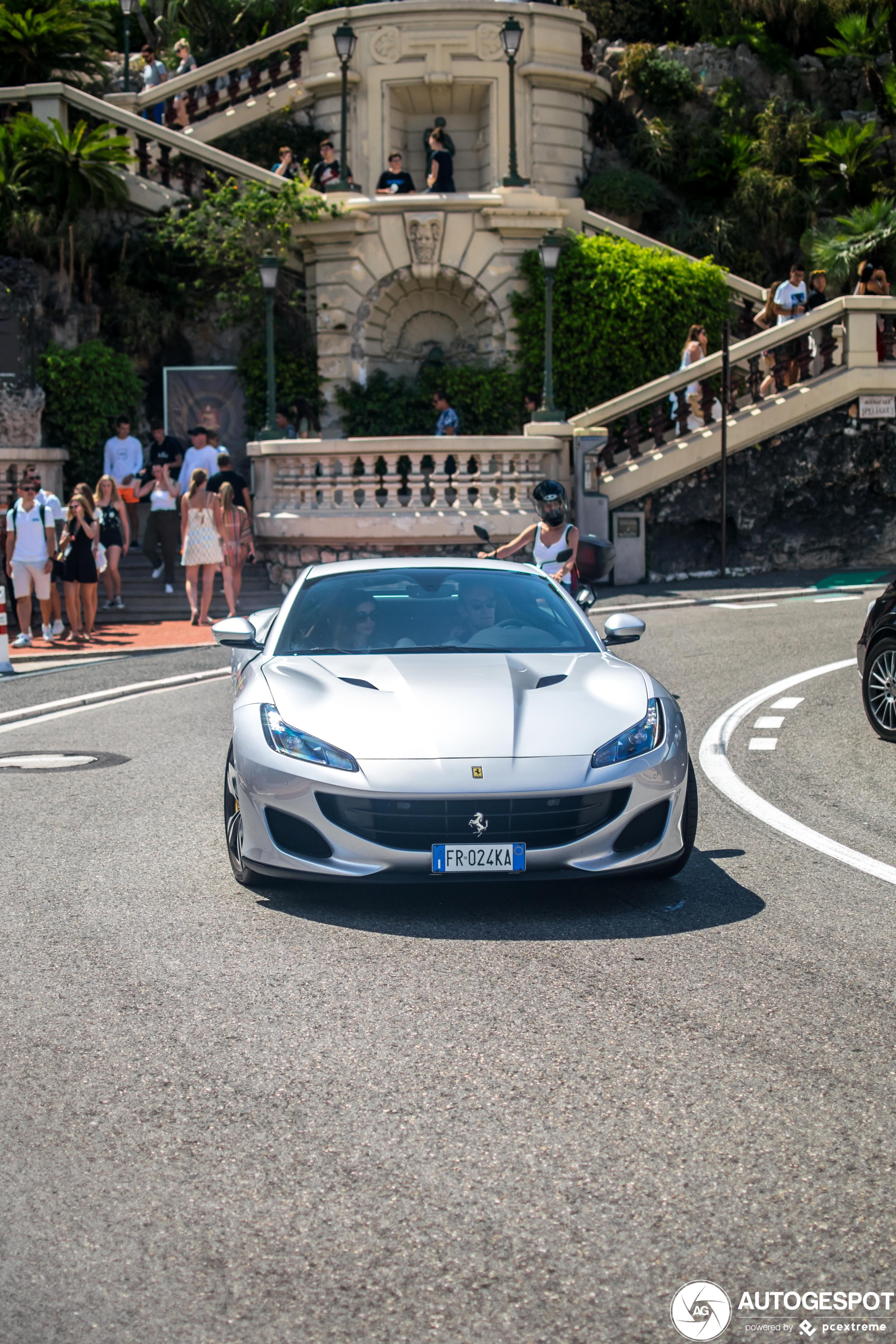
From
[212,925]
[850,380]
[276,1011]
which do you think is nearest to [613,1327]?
[276,1011]

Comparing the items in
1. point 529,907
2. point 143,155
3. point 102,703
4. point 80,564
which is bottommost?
point 102,703

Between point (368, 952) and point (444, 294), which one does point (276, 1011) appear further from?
point (444, 294)

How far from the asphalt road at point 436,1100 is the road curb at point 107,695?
230 inches

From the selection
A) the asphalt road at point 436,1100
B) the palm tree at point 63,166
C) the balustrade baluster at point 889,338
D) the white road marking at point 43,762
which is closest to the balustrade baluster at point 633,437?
the balustrade baluster at point 889,338

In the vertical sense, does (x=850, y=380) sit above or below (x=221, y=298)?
below

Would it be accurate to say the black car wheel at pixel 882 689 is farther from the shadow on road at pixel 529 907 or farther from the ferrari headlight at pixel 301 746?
the ferrari headlight at pixel 301 746

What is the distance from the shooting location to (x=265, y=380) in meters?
32.0

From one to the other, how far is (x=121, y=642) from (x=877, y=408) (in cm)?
1362

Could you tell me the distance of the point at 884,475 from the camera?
26.7 m

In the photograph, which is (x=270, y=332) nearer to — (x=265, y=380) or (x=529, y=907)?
(x=265, y=380)

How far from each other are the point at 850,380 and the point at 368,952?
22247mm

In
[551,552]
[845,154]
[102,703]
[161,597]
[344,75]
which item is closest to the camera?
[551,552]

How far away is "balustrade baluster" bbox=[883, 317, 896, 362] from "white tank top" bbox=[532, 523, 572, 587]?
51.7 feet

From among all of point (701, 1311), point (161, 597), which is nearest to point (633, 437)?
point (161, 597)
